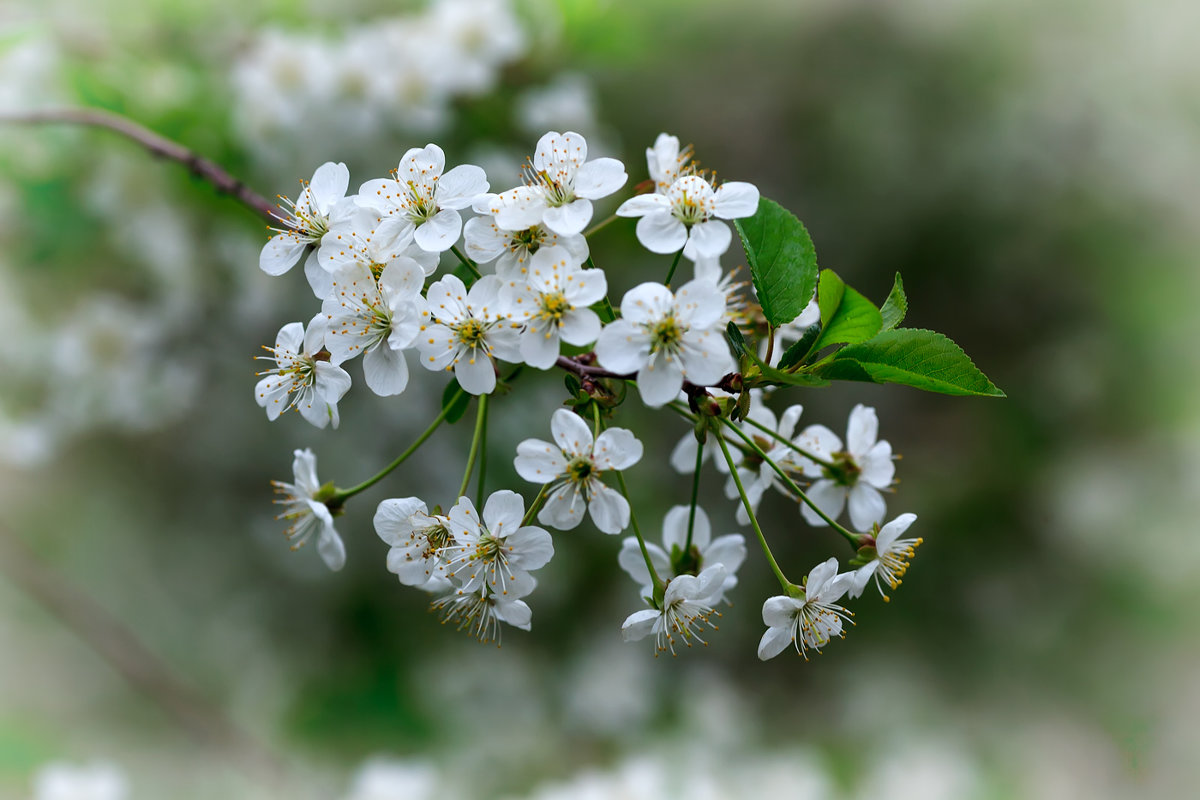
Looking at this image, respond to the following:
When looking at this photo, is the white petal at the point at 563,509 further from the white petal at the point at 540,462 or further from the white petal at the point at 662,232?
the white petal at the point at 662,232

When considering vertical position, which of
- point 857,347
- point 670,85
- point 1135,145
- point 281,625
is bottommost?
point 857,347

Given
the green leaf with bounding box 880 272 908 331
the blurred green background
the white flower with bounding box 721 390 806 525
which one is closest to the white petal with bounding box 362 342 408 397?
the white flower with bounding box 721 390 806 525

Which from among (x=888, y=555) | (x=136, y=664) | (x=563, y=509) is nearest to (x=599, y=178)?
(x=563, y=509)

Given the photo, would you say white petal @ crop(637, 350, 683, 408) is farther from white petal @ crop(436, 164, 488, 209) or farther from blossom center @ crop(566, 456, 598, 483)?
white petal @ crop(436, 164, 488, 209)

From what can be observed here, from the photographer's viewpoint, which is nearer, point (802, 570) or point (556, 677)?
point (802, 570)

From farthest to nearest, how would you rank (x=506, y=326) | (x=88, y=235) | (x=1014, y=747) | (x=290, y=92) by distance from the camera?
(x=1014, y=747), (x=88, y=235), (x=290, y=92), (x=506, y=326)

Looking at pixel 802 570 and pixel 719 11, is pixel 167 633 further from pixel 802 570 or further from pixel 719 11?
pixel 719 11

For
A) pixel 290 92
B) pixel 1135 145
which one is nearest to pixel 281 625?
pixel 290 92
